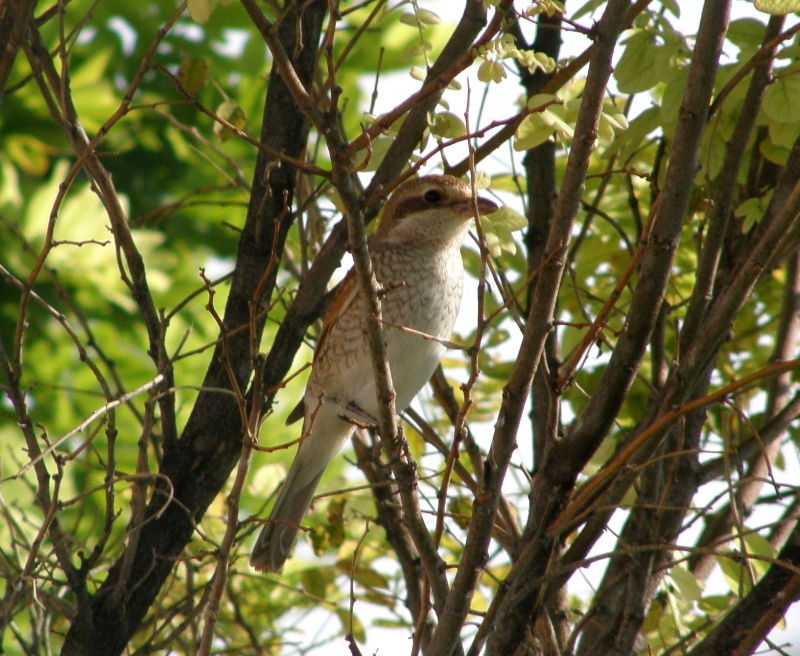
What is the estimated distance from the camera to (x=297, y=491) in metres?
3.36

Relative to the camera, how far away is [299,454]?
10.7 feet

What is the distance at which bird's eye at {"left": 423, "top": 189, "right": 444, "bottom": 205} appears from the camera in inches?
128

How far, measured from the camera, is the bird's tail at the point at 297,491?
3.17 metres

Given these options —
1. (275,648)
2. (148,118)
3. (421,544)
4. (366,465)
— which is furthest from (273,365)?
(148,118)

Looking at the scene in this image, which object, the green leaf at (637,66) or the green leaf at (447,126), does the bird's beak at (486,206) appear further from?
the green leaf at (637,66)

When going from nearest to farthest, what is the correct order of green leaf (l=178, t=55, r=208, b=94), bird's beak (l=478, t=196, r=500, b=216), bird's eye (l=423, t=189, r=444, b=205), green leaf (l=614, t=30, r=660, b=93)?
green leaf (l=614, t=30, r=660, b=93) → bird's beak (l=478, t=196, r=500, b=216) → green leaf (l=178, t=55, r=208, b=94) → bird's eye (l=423, t=189, r=444, b=205)

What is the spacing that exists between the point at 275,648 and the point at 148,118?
15.5ft

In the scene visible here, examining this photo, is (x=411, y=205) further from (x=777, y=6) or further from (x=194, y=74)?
(x=777, y=6)

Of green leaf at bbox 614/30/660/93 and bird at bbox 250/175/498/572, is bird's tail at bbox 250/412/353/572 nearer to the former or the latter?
bird at bbox 250/175/498/572

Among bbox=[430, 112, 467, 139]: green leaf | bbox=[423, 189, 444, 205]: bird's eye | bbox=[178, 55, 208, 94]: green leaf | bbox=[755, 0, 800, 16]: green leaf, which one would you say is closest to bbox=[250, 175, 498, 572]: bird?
bbox=[423, 189, 444, 205]: bird's eye

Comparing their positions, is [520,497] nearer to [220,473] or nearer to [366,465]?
[366,465]

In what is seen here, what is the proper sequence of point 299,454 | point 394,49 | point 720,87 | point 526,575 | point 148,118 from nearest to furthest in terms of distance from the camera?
1. point 526,575
2. point 720,87
3. point 299,454
4. point 394,49
5. point 148,118

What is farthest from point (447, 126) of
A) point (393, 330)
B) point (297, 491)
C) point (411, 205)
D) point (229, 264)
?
point (229, 264)

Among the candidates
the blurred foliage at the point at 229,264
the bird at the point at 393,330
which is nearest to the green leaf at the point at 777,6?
the blurred foliage at the point at 229,264
